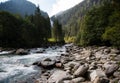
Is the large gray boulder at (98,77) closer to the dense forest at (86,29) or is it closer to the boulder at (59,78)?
the boulder at (59,78)

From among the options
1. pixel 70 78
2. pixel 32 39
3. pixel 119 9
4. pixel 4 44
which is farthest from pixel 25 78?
pixel 32 39

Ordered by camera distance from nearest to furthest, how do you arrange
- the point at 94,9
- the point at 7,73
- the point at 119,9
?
the point at 7,73, the point at 119,9, the point at 94,9

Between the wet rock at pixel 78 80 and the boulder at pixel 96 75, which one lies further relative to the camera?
the wet rock at pixel 78 80

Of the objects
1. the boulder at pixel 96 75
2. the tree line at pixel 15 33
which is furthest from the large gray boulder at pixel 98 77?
the tree line at pixel 15 33

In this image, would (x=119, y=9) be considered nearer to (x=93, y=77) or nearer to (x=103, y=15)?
(x=103, y=15)

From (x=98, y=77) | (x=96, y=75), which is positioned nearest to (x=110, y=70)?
(x=96, y=75)

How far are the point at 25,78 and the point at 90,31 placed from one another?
3602 centimetres

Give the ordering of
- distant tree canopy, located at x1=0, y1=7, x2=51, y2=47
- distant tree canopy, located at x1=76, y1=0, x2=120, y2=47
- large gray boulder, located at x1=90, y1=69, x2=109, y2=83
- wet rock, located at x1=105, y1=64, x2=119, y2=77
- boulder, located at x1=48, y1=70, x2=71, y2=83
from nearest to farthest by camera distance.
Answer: large gray boulder, located at x1=90, y1=69, x2=109, y2=83 < wet rock, located at x1=105, y1=64, x2=119, y2=77 < boulder, located at x1=48, y1=70, x2=71, y2=83 < distant tree canopy, located at x1=76, y1=0, x2=120, y2=47 < distant tree canopy, located at x1=0, y1=7, x2=51, y2=47

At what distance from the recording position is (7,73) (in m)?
22.5

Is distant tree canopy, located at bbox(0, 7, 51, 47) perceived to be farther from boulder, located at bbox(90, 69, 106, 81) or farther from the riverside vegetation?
boulder, located at bbox(90, 69, 106, 81)

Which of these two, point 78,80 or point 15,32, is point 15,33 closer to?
point 15,32

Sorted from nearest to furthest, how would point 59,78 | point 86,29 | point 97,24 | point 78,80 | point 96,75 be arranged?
point 96,75, point 78,80, point 59,78, point 97,24, point 86,29

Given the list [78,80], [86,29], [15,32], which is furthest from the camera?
[15,32]

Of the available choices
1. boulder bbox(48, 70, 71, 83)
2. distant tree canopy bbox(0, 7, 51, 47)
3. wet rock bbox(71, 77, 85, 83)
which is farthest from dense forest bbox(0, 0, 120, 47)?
wet rock bbox(71, 77, 85, 83)
